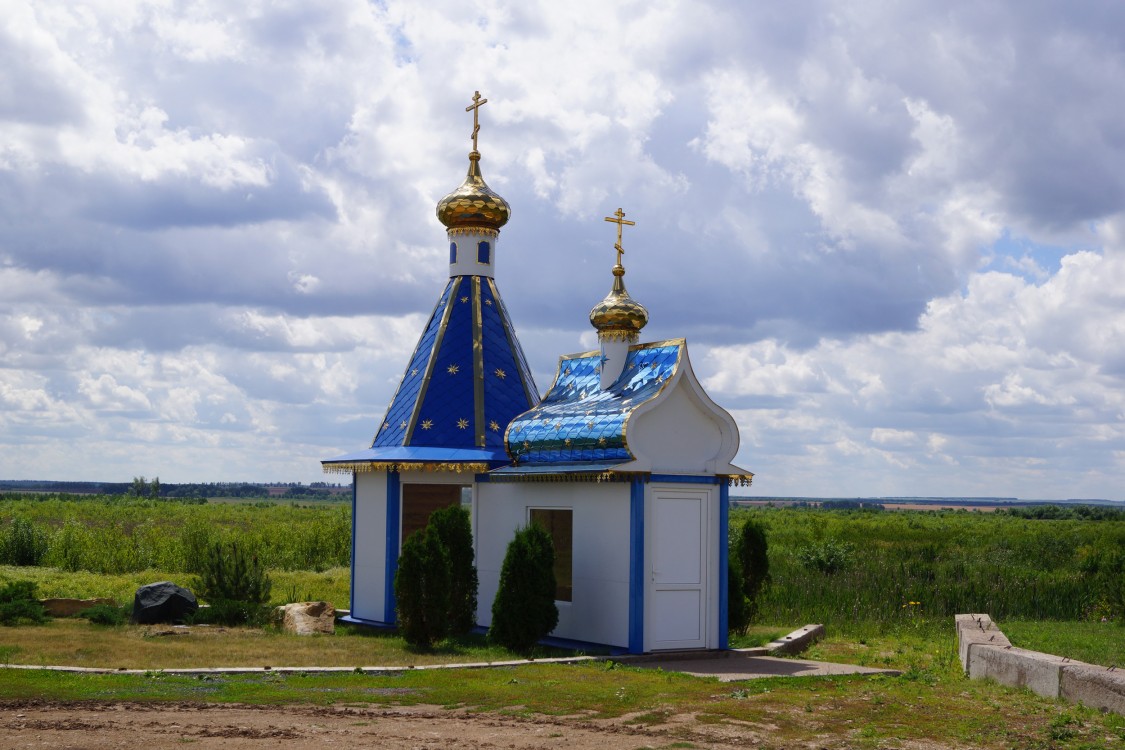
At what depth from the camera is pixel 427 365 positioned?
1725cm

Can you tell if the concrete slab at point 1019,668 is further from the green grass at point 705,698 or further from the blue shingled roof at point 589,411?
the blue shingled roof at point 589,411

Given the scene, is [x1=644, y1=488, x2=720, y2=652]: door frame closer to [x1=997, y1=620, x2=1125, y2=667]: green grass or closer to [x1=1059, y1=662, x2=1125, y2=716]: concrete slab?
[x1=997, y1=620, x2=1125, y2=667]: green grass

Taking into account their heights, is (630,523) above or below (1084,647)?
above

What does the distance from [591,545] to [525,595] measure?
1055 millimetres

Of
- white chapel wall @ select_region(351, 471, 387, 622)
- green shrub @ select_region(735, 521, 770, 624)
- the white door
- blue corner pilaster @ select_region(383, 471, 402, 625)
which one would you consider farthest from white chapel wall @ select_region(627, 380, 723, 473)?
white chapel wall @ select_region(351, 471, 387, 622)

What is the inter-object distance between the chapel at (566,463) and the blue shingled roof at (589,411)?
24mm

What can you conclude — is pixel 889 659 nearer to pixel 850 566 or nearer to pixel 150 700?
pixel 150 700

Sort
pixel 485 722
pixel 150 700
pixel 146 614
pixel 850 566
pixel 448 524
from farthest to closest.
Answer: pixel 850 566
pixel 146 614
pixel 448 524
pixel 150 700
pixel 485 722

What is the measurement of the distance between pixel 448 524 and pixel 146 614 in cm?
531

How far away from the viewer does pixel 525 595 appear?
13797 millimetres

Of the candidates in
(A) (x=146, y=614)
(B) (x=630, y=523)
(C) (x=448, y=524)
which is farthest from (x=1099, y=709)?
(A) (x=146, y=614)

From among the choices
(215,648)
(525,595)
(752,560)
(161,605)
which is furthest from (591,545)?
(161,605)

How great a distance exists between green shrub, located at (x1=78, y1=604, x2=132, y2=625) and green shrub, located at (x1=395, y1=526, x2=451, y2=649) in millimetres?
5200

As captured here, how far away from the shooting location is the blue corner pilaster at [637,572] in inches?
533
